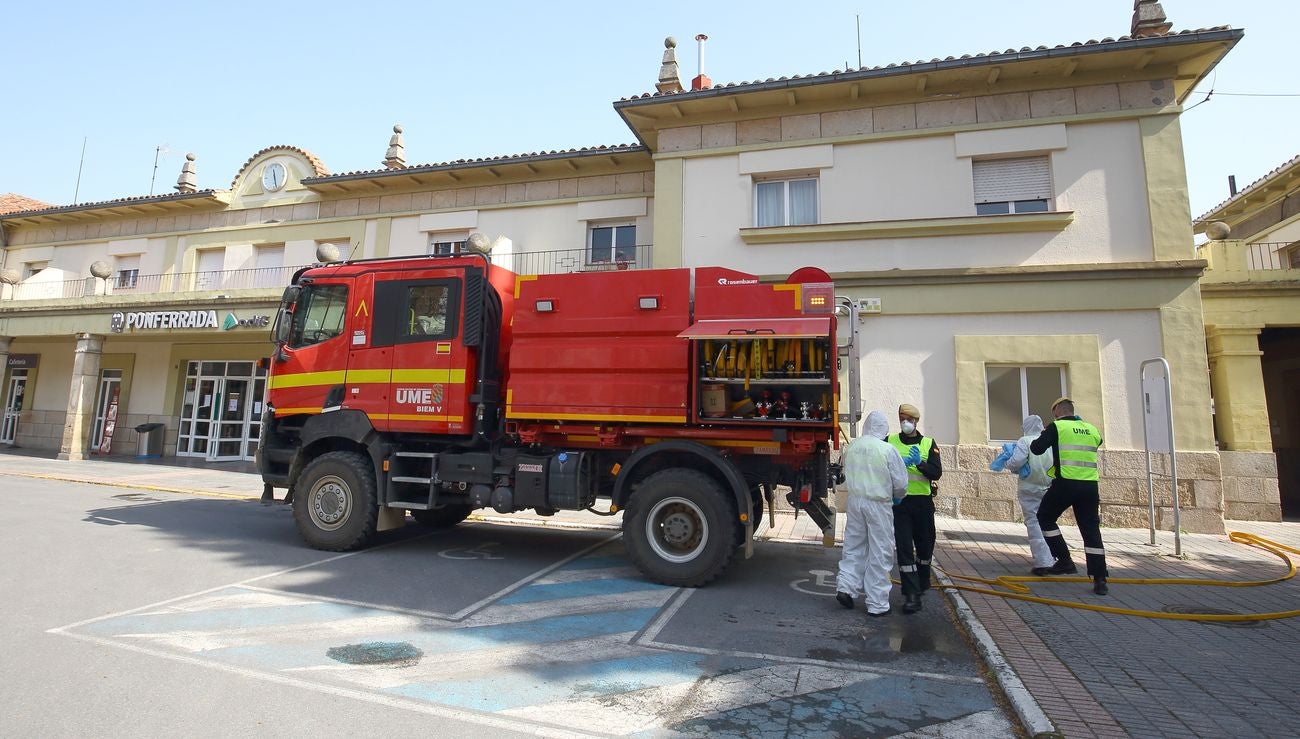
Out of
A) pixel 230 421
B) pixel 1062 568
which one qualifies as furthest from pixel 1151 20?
pixel 230 421

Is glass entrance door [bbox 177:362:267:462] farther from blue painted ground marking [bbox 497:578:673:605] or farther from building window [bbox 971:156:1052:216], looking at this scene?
building window [bbox 971:156:1052:216]

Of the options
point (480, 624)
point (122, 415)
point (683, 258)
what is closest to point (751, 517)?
point (480, 624)

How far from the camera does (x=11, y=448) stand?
1805cm

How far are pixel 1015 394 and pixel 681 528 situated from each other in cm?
688

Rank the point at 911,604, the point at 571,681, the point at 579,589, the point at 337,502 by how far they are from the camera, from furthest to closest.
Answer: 1. the point at 337,502
2. the point at 579,589
3. the point at 911,604
4. the point at 571,681

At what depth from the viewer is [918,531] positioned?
537 centimetres

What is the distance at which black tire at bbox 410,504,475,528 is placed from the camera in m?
7.98

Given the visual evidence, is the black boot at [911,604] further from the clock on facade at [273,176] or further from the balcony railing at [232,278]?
the clock on facade at [273,176]

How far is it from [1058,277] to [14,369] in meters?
28.8

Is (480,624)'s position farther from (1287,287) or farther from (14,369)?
Result: (14,369)

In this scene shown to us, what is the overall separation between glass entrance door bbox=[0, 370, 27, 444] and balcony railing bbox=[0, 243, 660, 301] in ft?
9.80

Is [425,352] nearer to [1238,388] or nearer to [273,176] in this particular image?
[1238,388]

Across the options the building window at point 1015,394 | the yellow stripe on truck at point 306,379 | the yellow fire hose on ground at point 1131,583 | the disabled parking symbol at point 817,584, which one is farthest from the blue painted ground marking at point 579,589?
the building window at point 1015,394

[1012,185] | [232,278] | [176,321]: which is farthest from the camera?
[232,278]
